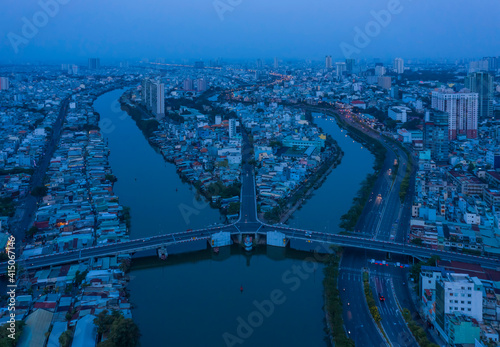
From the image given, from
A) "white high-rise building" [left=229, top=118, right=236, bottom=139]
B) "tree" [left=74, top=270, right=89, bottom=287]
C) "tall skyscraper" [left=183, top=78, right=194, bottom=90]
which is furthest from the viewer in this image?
"tall skyscraper" [left=183, top=78, right=194, bottom=90]

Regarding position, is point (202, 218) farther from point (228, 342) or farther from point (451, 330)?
point (451, 330)

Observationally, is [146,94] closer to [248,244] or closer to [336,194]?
[336,194]

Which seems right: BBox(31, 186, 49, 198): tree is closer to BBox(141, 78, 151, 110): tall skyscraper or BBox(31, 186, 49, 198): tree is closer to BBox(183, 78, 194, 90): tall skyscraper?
BBox(141, 78, 151, 110): tall skyscraper

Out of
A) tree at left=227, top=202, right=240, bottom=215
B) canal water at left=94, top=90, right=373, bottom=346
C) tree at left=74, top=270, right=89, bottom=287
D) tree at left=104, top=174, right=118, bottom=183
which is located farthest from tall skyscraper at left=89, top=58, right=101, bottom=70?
tree at left=74, top=270, right=89, bottom=287

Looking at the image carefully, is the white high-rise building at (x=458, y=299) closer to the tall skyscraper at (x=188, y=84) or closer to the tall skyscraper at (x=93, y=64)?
the tall skyscraper at (x=188, y=84)

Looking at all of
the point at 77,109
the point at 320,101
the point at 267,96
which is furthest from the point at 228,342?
the point at 267,96

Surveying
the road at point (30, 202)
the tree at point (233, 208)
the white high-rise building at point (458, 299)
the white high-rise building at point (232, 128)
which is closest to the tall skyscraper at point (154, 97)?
the road at point (30, 202)
